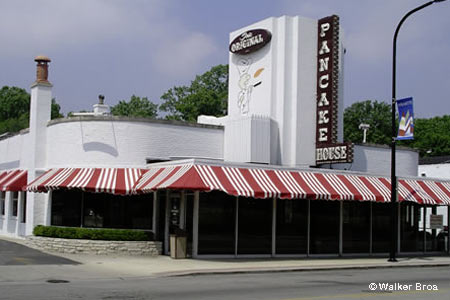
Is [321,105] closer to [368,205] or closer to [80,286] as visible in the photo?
[368,205]

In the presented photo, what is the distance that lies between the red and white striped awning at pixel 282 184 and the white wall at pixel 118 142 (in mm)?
1117

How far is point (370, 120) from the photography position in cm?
7600

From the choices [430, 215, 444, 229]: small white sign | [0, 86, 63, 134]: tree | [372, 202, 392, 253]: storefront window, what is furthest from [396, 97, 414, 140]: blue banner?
[0, 86, 63, 134]: tree

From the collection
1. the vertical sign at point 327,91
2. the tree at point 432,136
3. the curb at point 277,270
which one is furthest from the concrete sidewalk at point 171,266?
the tree at point 432,136

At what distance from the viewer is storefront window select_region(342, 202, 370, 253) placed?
88.8ft

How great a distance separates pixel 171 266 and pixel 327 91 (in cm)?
1041

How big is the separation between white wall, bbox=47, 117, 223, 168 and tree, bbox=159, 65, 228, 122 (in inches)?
1332

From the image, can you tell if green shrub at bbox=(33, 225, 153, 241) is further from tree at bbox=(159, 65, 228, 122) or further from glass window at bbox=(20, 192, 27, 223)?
tree at bbox=(159, 65, 228, 122)

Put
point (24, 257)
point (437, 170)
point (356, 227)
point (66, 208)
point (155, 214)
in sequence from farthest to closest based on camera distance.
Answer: point (437, 170) < point (356, 227) < point (66, 208) < point (155, 214) < point (24, 257)

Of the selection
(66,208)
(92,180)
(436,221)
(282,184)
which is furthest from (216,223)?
(436,221)

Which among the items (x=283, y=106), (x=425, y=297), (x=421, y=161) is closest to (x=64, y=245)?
(x=283, y=106)

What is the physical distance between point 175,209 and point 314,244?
580cm

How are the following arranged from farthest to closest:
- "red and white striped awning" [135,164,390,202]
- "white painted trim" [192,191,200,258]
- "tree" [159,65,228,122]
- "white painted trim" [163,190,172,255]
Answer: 1. "tree" [159,65,228,122]
2. "white painted trim" [163,190,172,255]
3. "white painted trim" [192,191,200,258]
4. "red and white striped awning" [135,164,390,202]

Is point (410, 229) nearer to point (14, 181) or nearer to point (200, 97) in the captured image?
point (14, 181)
